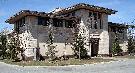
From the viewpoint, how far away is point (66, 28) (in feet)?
120

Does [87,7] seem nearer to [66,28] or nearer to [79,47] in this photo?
[66,28]

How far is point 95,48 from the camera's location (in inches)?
1561

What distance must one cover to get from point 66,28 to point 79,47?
473cm

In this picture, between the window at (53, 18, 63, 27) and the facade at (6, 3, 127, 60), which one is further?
the window at (53, 18, 63, 27)

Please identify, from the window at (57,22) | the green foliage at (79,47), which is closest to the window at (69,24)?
the window at (57,22)

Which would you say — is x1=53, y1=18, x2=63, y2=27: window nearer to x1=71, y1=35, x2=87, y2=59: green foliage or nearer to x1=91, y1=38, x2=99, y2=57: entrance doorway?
x1=71, y1=35, x2=87, y2=59: green foliage

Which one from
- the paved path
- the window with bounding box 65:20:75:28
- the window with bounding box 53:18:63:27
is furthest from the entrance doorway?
the paved path

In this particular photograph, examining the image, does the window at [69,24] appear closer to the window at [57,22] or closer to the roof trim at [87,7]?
the window at [57,22]

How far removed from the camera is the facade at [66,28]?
33812 mm

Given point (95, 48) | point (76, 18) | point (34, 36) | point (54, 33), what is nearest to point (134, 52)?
point (95, 48)

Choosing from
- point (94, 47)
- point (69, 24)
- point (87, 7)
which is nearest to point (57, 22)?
point (69, 24)

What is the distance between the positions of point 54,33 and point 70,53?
3.81m

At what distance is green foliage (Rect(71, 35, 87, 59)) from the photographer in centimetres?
3312

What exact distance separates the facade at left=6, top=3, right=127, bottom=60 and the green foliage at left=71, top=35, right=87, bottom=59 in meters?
2.15
